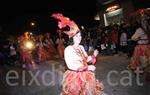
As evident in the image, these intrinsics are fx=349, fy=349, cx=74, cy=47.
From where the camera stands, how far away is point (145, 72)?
11070 mm

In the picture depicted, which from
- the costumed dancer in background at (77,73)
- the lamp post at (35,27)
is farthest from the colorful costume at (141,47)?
the lamp post at (35,27)

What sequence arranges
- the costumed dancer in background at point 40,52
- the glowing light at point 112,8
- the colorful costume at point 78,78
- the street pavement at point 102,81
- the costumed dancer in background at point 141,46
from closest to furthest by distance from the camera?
1. the colorful costume at point 78,78
2. the street pavement at point 102,81
3. the costumed dancer in background at point 141,46
4. the costumed dancer in background at point 40,52
5. the glowing light at point 112,8

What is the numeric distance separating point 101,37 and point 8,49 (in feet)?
19.3

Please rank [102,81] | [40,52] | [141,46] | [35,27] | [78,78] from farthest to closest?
[35,27] → [40,52] → [141,46] → [102,81] → [78,78]

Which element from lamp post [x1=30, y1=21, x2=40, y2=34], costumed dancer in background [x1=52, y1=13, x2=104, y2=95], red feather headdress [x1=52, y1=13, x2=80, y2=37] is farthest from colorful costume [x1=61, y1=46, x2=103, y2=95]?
lamp post [x1=30, y1=21, x2=40, y2=34]

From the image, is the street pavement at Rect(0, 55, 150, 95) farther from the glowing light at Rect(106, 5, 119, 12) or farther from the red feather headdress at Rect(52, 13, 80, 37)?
the glowing light at Rect(106, 5, 119, 12)

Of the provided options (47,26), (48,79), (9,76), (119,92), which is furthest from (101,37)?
(47,26)

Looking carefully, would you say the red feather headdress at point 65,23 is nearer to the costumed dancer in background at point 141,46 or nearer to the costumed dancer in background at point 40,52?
the costumed dancer in background at point 141,46

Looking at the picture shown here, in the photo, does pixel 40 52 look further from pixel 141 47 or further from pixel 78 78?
pixel 78 78

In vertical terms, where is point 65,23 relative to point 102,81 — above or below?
above

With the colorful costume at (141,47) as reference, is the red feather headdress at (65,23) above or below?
above

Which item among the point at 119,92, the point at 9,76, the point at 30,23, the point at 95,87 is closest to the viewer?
the point at 95,87

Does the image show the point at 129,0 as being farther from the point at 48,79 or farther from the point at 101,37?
the point at 48,79

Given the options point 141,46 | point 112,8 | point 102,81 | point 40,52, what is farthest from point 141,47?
point 112,8
